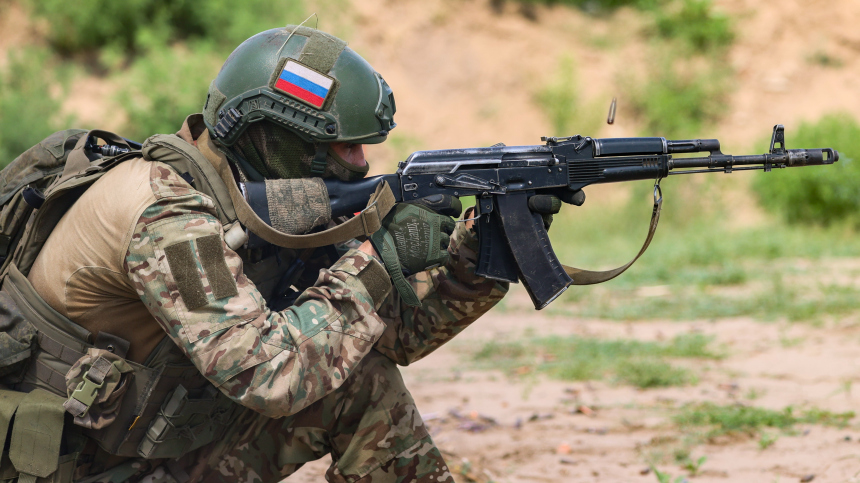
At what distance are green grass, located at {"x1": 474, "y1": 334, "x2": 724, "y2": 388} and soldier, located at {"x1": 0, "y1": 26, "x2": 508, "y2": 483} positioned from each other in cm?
244

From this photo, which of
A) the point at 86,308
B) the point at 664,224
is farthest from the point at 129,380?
the point at 664,224

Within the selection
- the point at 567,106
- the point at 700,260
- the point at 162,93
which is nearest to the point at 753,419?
the point at 700,260

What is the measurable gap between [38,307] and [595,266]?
8.19 metres

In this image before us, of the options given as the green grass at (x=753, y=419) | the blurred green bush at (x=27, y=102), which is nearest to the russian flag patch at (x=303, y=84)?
the green grass at (x=753, y=419)

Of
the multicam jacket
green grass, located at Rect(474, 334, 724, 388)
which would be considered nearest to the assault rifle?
the multicam jacket

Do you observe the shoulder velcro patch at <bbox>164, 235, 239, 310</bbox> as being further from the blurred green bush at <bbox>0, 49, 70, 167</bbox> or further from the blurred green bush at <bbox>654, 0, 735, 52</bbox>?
the blurred green bush at <bbox>654, 0, 735, 52</bbox>

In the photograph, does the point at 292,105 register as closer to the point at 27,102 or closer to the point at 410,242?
the point at 410,242

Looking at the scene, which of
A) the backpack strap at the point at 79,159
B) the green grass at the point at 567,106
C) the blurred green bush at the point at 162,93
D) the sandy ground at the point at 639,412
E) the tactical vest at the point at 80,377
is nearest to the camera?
the tactical vest at the point at 80,377

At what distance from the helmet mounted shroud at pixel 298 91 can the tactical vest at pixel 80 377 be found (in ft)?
0.75

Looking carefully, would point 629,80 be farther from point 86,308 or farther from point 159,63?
point 86,308

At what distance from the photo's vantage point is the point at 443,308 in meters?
2.89

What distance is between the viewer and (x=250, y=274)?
2.58 metres

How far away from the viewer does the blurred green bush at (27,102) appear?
10.0m

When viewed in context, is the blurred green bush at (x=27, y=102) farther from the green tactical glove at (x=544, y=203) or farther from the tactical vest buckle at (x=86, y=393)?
the green tactical glove at (x=544, y=203)
